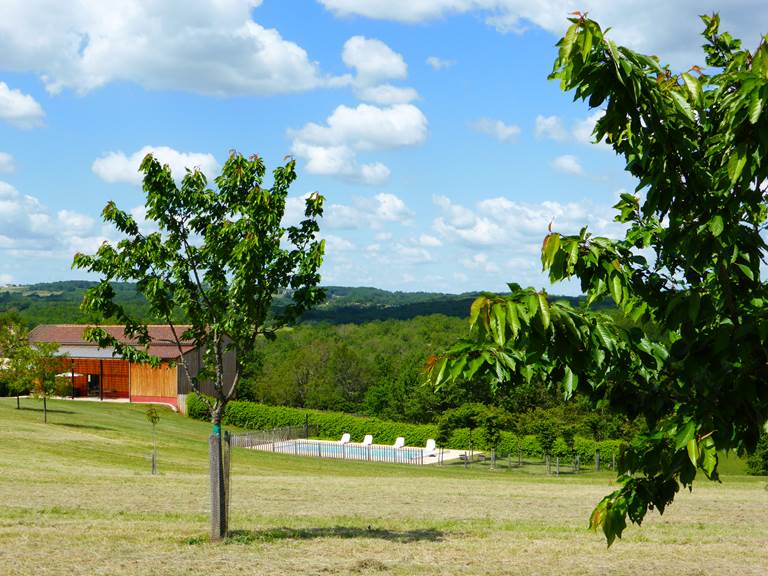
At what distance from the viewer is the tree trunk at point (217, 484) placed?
43.5ft

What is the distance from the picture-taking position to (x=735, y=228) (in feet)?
14.7

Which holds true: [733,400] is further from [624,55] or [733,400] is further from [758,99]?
[624,55]

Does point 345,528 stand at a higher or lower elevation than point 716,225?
lower

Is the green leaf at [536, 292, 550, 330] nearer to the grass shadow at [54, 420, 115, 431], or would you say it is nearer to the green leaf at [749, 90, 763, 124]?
the green leaf at [749, 90, 763, 124]

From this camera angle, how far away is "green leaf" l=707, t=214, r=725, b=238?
4277mm

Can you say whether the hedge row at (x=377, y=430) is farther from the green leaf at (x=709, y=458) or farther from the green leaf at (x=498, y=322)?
the green leaf at (x=498, y=322)

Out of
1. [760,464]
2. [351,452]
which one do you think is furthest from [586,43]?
[760,464]

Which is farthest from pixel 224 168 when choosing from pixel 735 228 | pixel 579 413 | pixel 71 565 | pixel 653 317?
pixel 579 413

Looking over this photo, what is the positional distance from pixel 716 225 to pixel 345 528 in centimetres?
1258

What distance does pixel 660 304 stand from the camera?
16.6 feet

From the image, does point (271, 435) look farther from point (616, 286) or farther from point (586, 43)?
point (586, 43)

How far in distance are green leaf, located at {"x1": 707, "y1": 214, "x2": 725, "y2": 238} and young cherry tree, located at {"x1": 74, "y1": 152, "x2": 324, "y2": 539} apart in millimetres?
9414

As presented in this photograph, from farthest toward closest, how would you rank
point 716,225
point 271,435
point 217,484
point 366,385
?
point 366,385
point 271,435
point 217,484
point 716,225

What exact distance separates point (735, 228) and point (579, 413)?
60.8m
